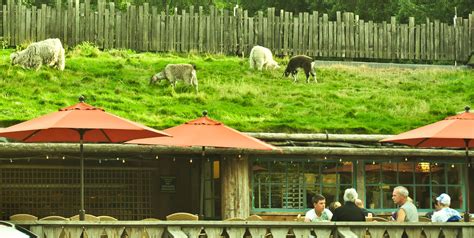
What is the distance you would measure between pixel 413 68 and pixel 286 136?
15.6 meters

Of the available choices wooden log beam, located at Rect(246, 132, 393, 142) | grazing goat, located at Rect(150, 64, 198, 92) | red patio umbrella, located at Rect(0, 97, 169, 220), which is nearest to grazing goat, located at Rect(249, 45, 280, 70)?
grazing goat, located at Rect(150, 64, 198, 92)

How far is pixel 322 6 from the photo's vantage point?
5775 centimetres

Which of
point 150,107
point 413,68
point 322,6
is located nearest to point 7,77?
point 150,107

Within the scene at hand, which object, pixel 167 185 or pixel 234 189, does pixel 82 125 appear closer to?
pixel 234 189

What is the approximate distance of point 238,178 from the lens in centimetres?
2475

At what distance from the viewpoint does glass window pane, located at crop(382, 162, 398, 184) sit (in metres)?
26.4

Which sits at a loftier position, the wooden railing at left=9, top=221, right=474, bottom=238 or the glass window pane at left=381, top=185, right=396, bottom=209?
the wooden railing at left=9, top=221, right=474, bottom=238

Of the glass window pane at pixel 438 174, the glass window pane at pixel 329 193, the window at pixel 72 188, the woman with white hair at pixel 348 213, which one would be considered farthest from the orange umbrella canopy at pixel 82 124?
the glass window pane at pixel 438 174

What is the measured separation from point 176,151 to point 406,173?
18.4 ft

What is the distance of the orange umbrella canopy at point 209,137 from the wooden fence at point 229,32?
1827 centimetres

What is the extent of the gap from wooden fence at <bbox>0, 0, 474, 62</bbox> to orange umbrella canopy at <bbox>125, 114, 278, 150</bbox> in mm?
18268

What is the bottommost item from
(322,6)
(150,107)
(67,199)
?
(67,199)

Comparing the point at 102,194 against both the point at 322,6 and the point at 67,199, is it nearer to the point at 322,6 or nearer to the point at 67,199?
the point at 67,199

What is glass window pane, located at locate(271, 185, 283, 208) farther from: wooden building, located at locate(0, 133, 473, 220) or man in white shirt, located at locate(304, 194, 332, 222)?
→ man in white shirt, located at locate(304, 194, 332, 222)
